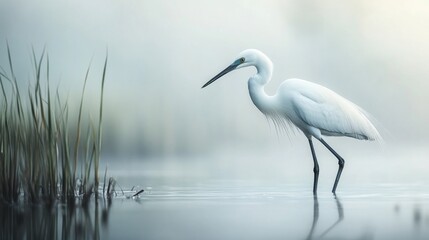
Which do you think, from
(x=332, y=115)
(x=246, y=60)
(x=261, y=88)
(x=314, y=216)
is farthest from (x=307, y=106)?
(x=314, y=216)

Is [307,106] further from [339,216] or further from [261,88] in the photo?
[339,216]

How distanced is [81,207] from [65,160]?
1.18ft

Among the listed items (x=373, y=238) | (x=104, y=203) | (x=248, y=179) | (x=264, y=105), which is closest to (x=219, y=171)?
(x=248, y=179)

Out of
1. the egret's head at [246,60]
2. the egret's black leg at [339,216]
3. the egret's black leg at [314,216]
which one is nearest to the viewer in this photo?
the egret's black leg at [314,216]

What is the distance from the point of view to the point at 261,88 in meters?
8.93

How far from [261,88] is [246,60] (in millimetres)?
350

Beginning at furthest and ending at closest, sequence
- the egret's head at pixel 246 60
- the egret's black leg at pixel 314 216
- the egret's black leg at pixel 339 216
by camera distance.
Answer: the egret's head at pixel 246 60, the egret's black leg at pixel 339 216, the egret's black leg at pixel 314 216

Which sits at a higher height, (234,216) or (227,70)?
(227,70)

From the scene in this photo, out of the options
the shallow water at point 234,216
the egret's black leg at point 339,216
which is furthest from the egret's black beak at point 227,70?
the egret's black leg at point 339,216

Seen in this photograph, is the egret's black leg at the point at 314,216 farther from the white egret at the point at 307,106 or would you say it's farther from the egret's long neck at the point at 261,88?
the egret's long neck at the point at 261,88

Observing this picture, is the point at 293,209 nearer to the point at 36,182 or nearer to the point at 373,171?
the point at 36,182

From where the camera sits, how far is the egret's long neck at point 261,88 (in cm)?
876

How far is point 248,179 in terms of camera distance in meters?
10.0

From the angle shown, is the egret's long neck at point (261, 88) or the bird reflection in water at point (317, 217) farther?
the egret's long neck at point (261, 88)
